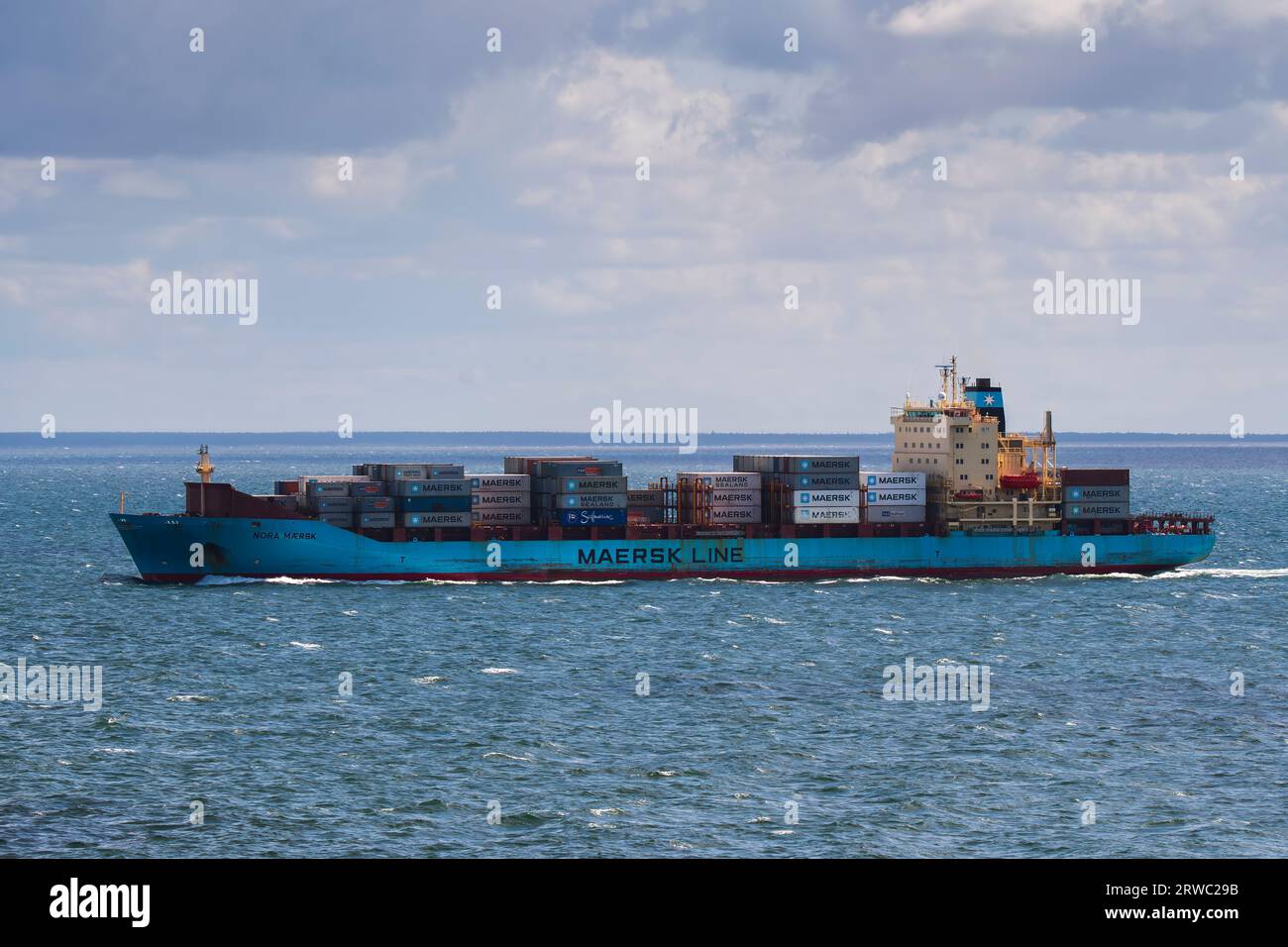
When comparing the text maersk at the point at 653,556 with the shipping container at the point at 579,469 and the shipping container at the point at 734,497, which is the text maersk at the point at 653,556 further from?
the shipping container at the point at 579,469

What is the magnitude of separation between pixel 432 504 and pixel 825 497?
2254cm

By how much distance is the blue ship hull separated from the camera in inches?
3246

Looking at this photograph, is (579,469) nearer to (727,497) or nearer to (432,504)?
(432,504)

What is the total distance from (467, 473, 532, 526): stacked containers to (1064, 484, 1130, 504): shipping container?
106 feet

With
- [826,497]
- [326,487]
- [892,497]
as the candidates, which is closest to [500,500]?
[326,487]

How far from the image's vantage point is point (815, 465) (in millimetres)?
89000

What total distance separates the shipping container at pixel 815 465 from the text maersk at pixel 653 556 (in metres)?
5.53

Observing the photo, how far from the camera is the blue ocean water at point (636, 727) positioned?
34188 millimetres

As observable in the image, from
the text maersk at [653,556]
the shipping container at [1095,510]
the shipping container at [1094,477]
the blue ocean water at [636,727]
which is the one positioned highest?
the shipping container at [1094,477]

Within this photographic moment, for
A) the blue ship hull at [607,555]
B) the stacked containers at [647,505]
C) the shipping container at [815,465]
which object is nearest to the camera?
the blue ship hull at [607,555]

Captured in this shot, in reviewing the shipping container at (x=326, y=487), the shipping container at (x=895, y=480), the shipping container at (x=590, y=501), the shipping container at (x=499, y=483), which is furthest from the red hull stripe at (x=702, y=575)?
the shipping container at (x=895, y=480)

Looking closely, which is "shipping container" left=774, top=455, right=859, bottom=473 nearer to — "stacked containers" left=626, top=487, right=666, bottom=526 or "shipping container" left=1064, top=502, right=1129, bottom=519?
"stacked containers" left=626, top=487, right=666, bottom=526
